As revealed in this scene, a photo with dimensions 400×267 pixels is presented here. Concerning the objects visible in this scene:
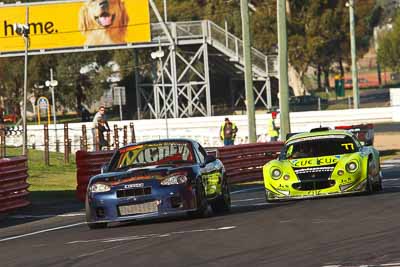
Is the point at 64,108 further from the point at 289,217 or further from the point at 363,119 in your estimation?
the point at 289,217

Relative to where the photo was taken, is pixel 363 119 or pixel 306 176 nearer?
pixel 306 176

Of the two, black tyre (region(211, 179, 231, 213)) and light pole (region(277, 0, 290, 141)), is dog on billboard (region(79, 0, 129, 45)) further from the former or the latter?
black tyre (region(211, 179, 231, 213))

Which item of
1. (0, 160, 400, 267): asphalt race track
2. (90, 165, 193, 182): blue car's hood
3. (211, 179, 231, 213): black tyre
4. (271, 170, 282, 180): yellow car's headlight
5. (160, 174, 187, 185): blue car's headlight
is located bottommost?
(0, 160, 400, 267): asphalt race track

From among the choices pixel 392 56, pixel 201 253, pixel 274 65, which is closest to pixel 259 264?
pixel 201 253

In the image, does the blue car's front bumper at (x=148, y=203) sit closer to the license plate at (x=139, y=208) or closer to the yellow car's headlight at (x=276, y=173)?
the license plate at (x=139, y=208)

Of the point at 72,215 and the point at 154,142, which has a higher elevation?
the point at 154,142

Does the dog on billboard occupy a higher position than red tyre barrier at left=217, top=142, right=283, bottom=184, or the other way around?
the dog on billboard

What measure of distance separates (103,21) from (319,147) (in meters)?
48.1

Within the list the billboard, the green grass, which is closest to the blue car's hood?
the green grass

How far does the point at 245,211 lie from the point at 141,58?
72.1 metres

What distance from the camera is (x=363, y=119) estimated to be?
57.0 m

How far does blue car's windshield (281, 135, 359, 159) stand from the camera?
20.3 meters

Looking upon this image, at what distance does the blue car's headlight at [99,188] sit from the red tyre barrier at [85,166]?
761 centimetres

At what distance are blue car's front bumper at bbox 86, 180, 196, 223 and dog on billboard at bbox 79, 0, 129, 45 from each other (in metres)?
50.7
